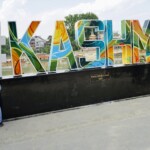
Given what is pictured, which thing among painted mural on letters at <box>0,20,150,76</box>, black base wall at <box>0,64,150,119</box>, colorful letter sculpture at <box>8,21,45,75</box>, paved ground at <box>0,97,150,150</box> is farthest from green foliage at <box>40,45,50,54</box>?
paved ground at <box>0,97,150,150</box>

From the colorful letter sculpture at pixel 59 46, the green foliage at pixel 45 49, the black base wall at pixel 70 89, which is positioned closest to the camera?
the black base wall at pixel 70 89

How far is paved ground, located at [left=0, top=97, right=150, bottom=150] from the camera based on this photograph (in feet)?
16.5

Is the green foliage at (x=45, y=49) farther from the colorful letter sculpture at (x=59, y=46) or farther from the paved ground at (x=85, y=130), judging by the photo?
the paved ground at (x=85, y=130)

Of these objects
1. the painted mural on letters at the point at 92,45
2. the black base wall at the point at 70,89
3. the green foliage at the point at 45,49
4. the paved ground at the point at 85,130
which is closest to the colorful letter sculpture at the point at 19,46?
the painted mural on letters at the point at 92,45

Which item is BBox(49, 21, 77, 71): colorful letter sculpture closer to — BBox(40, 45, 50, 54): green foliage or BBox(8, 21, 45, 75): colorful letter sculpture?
BBox(40, 45, 50, 54): green foliage

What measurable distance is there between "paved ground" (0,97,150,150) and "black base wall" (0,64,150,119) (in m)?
0.32

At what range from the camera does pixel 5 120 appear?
268 inches


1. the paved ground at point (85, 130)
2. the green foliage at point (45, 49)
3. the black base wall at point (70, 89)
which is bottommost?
the paved ground at point (85, 130)

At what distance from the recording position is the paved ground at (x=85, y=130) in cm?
504

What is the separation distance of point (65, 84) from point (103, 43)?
1.63 metres

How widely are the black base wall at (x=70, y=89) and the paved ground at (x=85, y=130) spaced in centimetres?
32

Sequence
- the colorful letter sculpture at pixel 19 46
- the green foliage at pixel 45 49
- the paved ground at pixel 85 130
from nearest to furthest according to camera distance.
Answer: the paved ground at pixel 85 130 < the colorful letter sculpture at pixel 19 46 < the green foliage at pixel 45 49

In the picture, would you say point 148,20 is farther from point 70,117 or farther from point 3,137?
point 3,137

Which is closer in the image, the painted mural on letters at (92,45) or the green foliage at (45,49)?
the painted mural on letters at (92,45)
